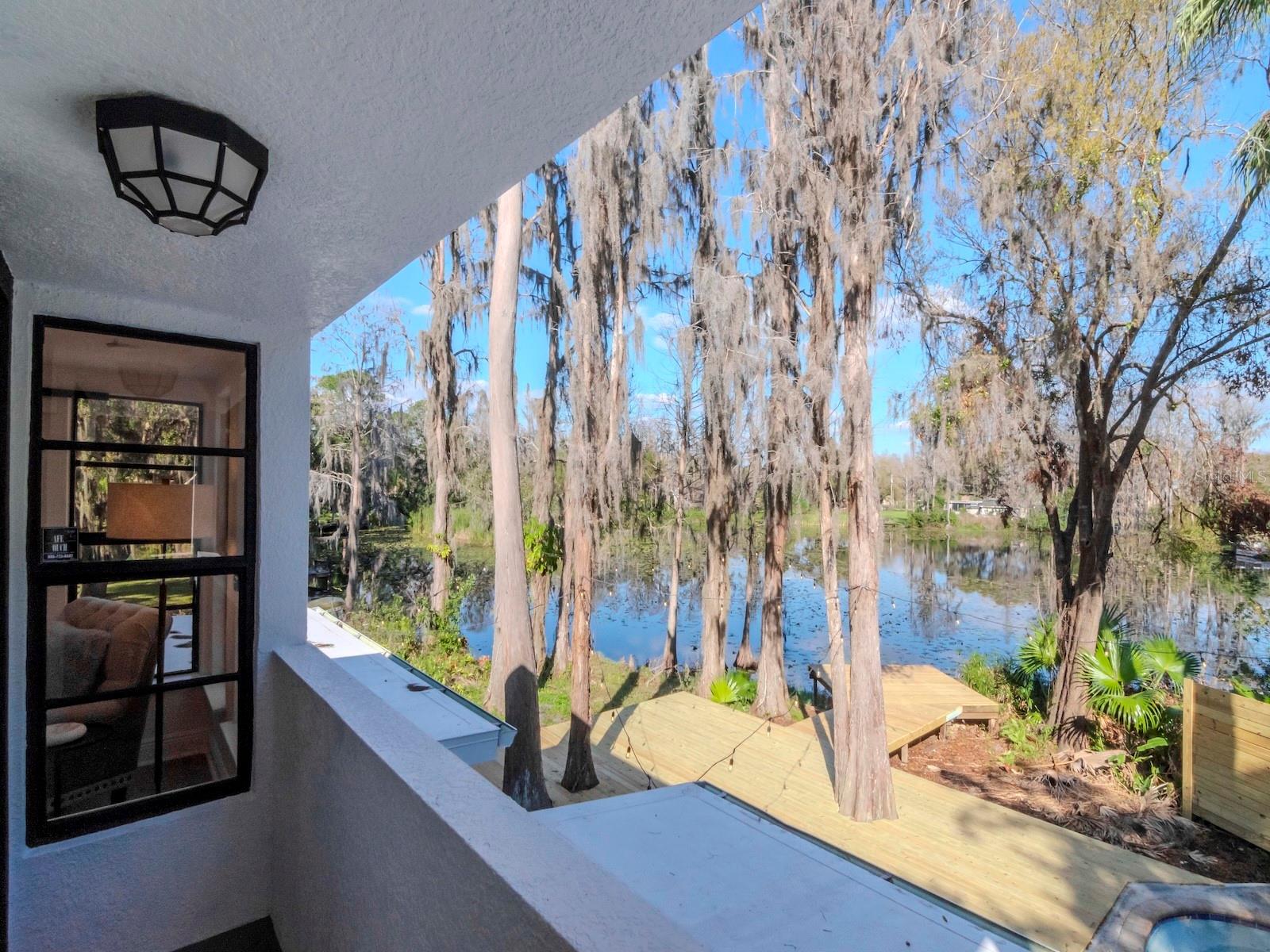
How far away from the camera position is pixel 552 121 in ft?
3.36

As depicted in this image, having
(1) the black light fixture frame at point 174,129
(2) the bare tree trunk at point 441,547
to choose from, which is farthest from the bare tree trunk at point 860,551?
(2) the bare tree trunk at point 441,547

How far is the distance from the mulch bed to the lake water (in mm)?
2492

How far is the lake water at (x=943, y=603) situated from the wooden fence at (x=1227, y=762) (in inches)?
97.4

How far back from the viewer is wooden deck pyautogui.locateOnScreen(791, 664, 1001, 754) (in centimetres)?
710

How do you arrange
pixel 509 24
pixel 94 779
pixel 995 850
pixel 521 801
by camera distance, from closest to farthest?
pixel 509 24 → pixel 94 779 → pixel 995 850 → pixel 521 801

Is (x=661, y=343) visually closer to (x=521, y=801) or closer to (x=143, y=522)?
(x=521, y=801)

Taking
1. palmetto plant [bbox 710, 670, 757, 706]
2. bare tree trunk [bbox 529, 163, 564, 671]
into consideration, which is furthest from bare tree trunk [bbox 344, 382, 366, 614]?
palmetto plant [bbox 710, 670, 757, 706]

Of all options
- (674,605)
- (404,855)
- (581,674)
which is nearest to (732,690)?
(674,605)

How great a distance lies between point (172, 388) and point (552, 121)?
5.55 feet

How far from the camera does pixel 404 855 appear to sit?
1.12m

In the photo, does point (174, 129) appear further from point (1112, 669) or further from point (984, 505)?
point (984, 505)

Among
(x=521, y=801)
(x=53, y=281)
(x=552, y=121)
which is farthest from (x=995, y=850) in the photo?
(x=53, y=281)

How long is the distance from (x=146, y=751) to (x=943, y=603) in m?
14.3

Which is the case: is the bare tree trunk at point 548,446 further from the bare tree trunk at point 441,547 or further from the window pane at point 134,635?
the window pane at point 134,635
